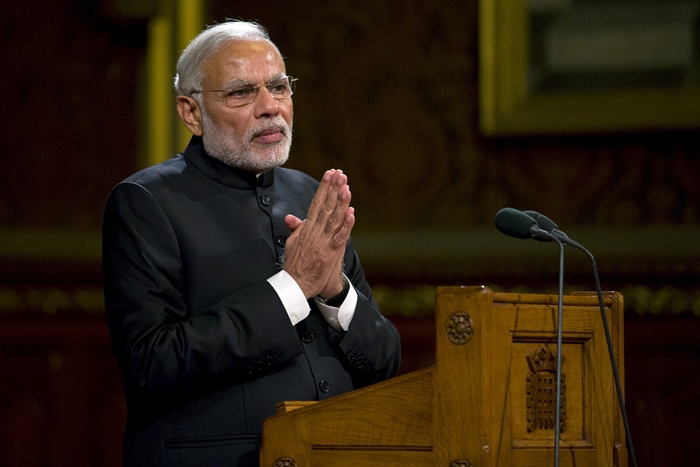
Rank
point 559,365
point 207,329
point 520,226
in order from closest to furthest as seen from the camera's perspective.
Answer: point 559,365 < point 520,226 < point 207,329

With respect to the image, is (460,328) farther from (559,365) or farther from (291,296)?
(291,296)

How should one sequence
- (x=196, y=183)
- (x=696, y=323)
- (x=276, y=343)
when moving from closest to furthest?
(x=276, y=343), (x=196, y=183), (x=696, y=323)

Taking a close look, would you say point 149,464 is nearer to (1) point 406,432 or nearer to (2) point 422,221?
(1) point 406,432

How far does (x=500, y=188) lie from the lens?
412 centimetres

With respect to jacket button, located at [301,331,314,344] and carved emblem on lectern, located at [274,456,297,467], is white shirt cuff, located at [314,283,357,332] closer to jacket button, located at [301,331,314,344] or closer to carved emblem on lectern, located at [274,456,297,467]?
jacket button, located at [301,331,314,344]

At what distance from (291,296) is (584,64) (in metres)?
2.26

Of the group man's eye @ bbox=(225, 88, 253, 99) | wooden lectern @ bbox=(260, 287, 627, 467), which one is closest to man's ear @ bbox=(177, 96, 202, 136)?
man's eye @ bbox=(225, 88, 253, 99)

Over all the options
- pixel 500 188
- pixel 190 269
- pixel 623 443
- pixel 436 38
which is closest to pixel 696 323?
pixel 500 188

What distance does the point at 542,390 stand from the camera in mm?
2016

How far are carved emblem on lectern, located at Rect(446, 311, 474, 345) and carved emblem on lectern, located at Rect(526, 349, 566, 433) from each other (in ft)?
0.62

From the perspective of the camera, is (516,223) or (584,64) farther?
(584,64)

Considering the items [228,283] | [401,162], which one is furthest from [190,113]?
[401,162]

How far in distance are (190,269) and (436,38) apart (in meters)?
2.10

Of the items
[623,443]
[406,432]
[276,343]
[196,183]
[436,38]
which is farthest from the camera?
[436,38]
